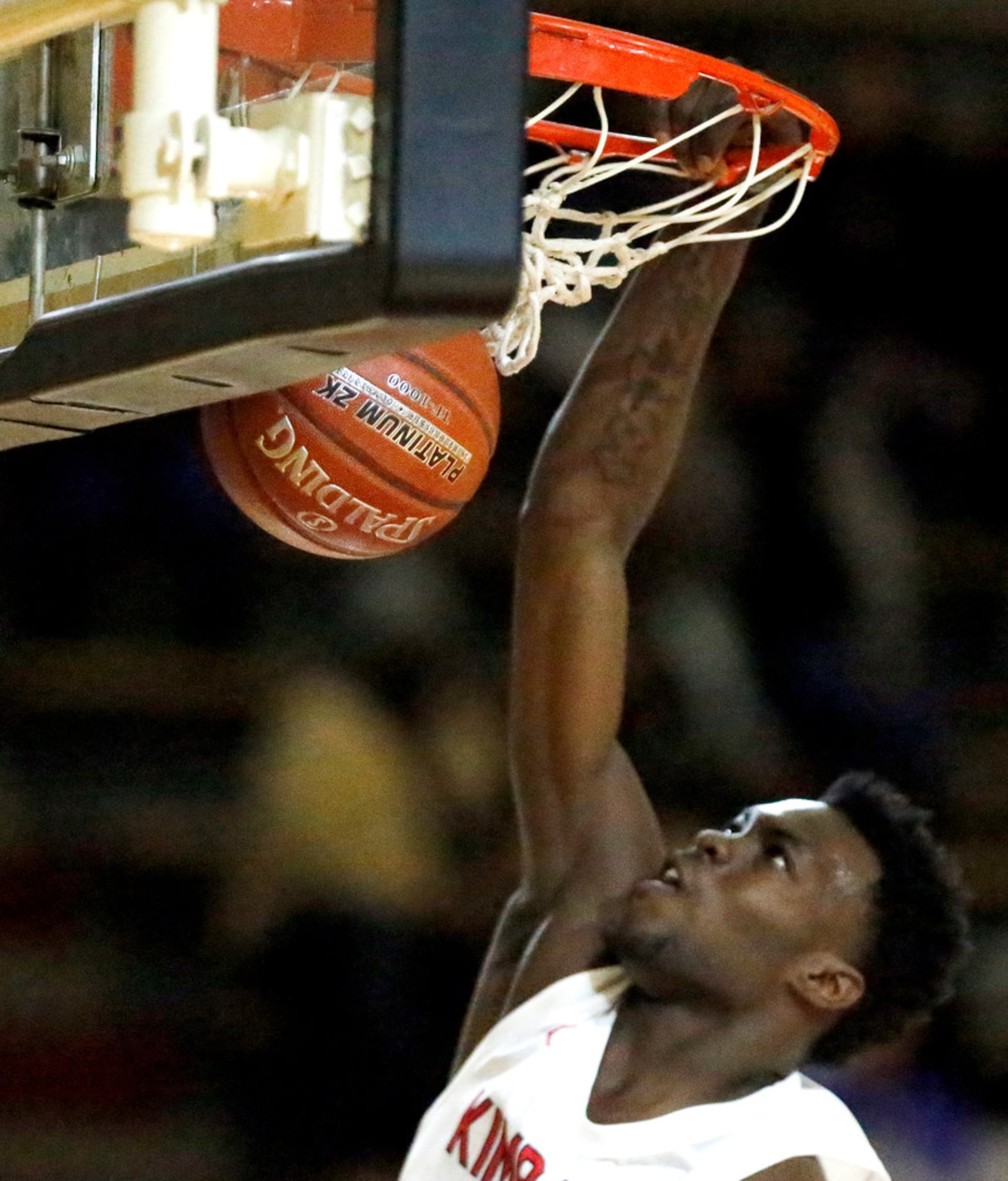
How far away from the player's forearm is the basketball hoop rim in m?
0.34

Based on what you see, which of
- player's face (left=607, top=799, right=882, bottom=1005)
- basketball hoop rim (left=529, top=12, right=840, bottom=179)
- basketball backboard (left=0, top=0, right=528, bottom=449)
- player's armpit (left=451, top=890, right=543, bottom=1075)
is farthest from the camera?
player's armpit (left=451, top=890, right=543, bottom=1075)

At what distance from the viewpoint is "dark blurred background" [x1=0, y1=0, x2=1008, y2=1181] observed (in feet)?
11.1

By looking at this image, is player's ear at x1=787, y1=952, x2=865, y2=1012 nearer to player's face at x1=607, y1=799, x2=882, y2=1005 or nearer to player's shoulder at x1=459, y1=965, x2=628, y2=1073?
player's face at x1=607, y1=799, x2=882, y2=1005

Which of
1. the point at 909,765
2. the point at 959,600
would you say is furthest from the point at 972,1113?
the point at 959,600

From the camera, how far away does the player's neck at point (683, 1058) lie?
192 cm

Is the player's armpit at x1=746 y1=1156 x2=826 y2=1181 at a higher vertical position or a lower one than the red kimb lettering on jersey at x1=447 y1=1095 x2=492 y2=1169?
higher

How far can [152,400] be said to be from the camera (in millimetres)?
1321

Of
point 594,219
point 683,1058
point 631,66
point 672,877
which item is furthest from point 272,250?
point 683,1058

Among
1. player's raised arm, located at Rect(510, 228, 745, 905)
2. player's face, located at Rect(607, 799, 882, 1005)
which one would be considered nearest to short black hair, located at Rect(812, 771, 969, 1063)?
player's face, located at Rect(607, 799, 882, 1005)

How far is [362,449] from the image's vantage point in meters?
1.66

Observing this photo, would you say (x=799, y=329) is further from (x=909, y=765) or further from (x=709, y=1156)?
(x=709, y=1156)

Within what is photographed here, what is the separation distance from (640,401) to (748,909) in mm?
595

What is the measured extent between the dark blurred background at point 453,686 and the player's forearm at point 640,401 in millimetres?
1665

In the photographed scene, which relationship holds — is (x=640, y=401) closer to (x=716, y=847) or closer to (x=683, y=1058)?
(x=716, y=847)
